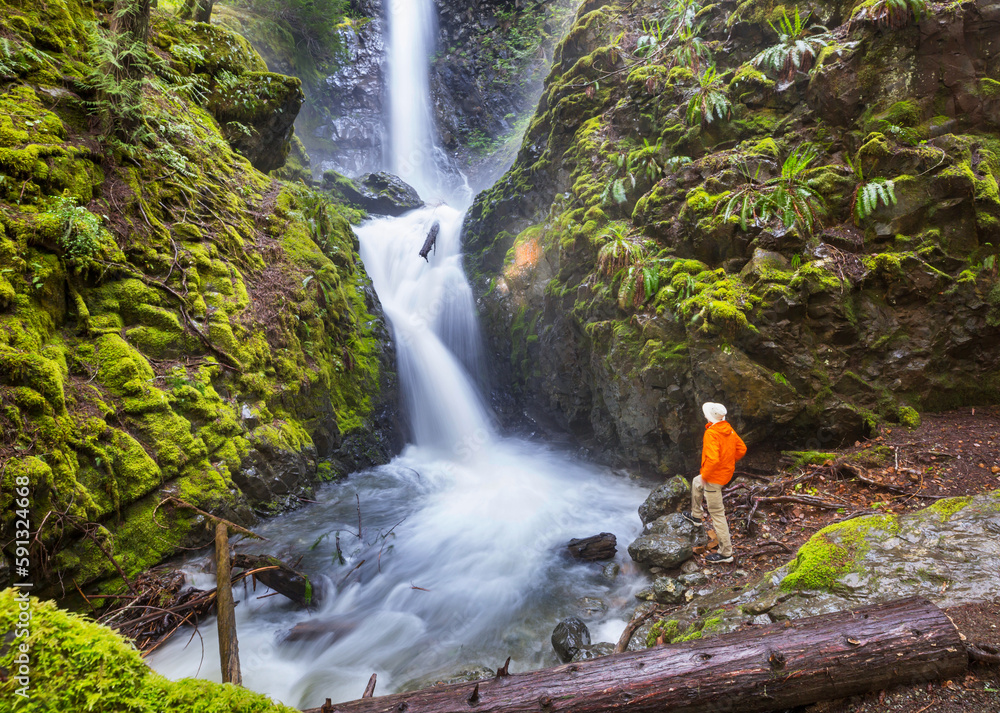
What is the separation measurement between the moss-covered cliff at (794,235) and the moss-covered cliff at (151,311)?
534cm

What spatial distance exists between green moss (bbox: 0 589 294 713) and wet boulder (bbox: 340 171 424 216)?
17.3 metres

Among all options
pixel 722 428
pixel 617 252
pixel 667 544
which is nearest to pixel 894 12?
pixel 617 252

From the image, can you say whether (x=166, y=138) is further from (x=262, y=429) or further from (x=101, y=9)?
(x=262, y=429)

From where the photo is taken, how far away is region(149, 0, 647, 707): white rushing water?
13.6 ft

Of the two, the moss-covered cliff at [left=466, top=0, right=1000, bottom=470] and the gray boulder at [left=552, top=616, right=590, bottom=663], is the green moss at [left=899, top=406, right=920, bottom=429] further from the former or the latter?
the gray boulder at [left=552, top=616, right=590, bottom=663]

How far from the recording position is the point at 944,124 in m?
5.76

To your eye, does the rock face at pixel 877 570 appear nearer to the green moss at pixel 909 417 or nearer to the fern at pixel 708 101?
the green moss at pixel 909 417

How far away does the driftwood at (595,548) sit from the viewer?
5586 mm

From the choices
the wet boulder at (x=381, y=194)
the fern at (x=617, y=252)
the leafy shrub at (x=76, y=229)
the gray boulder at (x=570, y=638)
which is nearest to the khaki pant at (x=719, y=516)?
the gray boulder at (x=570, y=638)

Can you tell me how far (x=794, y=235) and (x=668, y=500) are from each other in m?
3.98

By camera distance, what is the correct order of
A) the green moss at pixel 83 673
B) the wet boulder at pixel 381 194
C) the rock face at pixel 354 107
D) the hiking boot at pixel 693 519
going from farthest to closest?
the rock face at pixel 354 107 < the wet boulder at pixel 381 194 < the hiking boot at pixel 693 519 < the green moss at pixel 83 673

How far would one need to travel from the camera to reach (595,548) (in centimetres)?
564

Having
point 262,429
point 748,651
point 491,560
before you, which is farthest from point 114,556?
point 748,651

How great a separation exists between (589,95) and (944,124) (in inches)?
266
